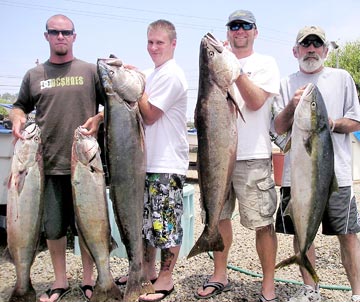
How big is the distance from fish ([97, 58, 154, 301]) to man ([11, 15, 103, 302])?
0.43m

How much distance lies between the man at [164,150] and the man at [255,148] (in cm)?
55

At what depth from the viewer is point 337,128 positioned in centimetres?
370

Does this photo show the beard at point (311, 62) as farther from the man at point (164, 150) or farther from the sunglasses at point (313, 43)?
the man at point (164, 150)

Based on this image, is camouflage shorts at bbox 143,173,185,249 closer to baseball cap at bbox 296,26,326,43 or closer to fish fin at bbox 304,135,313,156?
fish fin at bbox 304,135,313,156

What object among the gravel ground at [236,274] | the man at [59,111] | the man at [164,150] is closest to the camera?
the man at [164,150]

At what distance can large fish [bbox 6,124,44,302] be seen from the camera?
3.83 metres

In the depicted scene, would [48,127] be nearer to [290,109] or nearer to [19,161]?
[19,161]

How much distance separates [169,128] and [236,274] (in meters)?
2.14

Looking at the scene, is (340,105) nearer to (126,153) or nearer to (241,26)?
(241,26)

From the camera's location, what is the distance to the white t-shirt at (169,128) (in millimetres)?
3863

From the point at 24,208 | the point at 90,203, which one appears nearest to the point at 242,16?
the point at 90,203

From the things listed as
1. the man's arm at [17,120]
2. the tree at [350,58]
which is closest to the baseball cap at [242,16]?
the man's arm at [17,120]

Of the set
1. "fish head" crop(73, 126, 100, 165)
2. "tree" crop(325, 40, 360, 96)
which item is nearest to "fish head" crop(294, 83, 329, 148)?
"fish head" crop(73, 126, 100, 165)

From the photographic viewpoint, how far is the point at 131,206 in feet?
11.9
